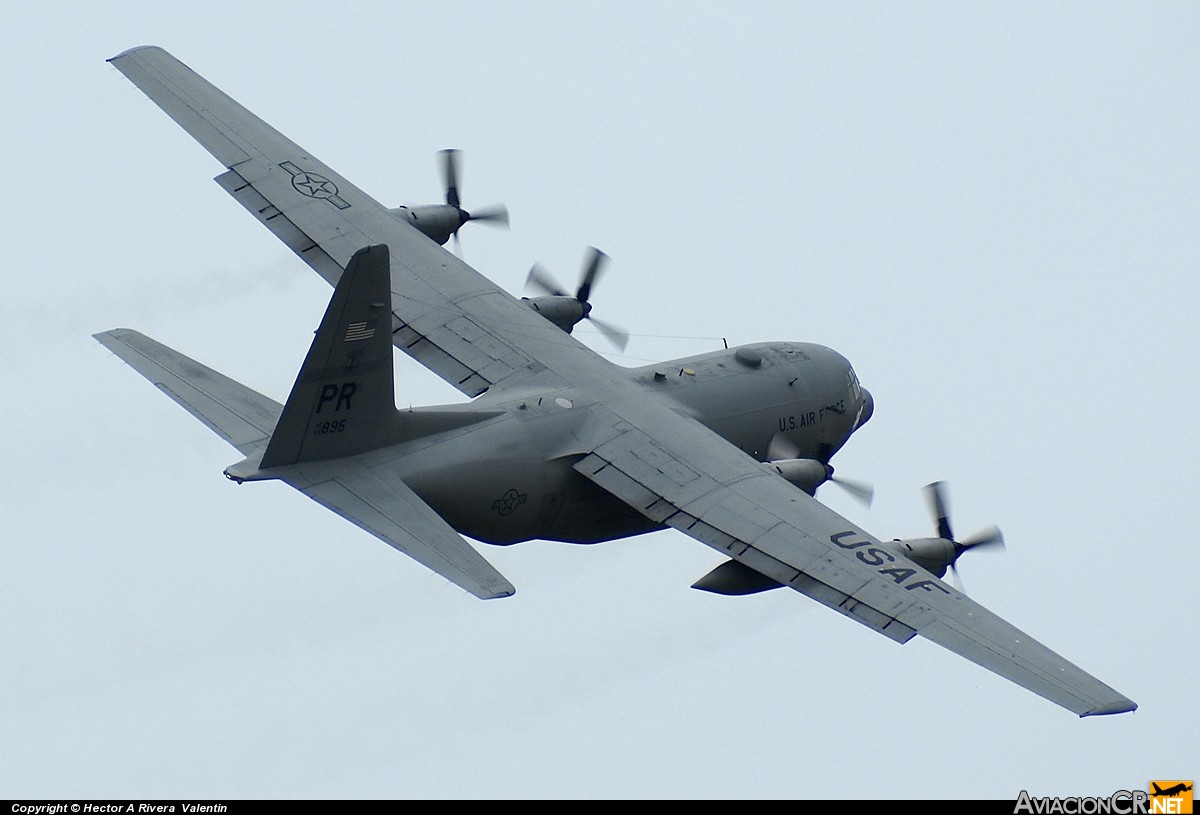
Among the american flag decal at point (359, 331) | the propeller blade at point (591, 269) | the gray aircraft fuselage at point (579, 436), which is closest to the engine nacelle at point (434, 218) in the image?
the propeller blade at point (591, 269)

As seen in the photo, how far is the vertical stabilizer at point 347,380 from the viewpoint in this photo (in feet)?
165

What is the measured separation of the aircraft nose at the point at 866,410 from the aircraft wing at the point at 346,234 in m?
9.24

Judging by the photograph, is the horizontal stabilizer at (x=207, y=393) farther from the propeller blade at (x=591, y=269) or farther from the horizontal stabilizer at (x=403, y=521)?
the propeller blade at (x=591, y=269)

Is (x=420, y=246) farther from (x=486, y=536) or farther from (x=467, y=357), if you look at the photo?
(x=486, y=536)

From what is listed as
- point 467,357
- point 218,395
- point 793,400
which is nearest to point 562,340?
point 467,357

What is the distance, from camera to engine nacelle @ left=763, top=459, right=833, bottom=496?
56438mm

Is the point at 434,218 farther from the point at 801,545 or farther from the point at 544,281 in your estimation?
the point at 801,545

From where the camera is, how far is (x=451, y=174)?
6606cm

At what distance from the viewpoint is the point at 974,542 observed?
54.7 m

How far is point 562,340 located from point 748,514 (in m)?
8.95

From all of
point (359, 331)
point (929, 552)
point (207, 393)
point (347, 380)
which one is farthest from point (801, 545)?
point (207, 393)

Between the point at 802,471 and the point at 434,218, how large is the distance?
15000 millimetres

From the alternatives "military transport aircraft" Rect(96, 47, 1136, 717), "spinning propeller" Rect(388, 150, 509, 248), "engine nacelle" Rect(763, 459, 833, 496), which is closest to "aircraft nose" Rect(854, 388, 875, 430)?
"military transport aircraft" Rect(96, 47, 1136, 717)

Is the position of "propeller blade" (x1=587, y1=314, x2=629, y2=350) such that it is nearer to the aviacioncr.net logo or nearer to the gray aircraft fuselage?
the gray aircraft fuselage
